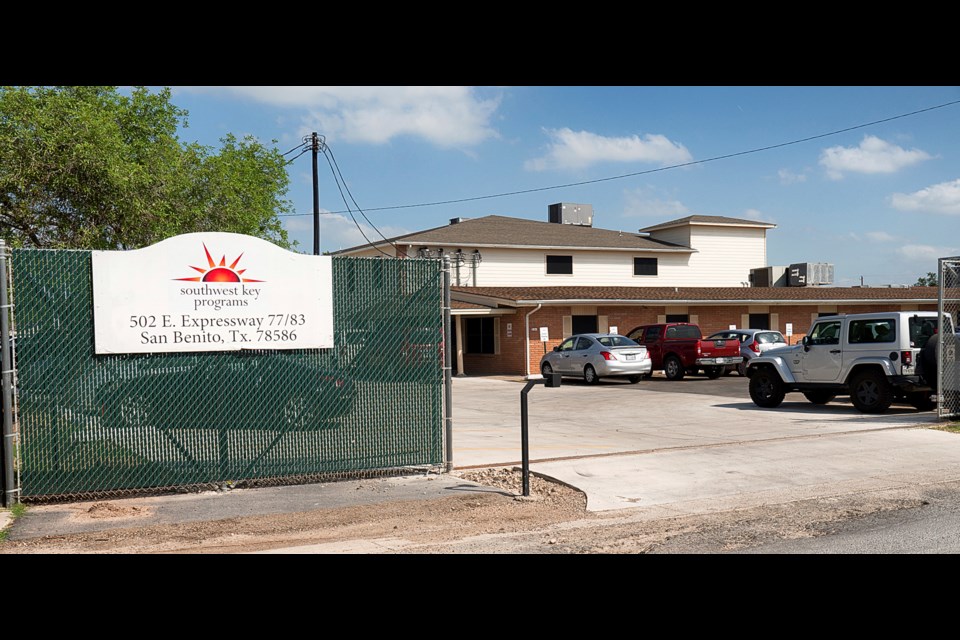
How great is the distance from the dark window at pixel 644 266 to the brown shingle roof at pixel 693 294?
2.85 meters

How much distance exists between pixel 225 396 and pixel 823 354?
1229cm

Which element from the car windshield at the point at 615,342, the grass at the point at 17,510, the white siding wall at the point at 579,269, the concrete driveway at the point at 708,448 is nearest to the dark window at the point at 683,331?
the car windshield at the point at 615,342

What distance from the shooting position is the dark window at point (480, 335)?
3400 cm

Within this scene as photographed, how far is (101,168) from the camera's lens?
15.8 metres

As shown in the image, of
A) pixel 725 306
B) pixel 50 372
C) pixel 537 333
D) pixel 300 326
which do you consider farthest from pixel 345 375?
pixel 725 306

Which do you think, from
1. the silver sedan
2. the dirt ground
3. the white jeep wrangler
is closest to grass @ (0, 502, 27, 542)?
the dirt ground

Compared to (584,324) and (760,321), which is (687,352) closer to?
(584,324)

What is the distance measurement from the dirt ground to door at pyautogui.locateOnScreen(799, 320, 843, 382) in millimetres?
8230

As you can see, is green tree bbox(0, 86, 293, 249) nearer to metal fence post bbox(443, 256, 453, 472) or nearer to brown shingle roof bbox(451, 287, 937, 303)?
metal fence post bbox(443, 256, 453, 472)

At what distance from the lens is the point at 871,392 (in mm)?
16625

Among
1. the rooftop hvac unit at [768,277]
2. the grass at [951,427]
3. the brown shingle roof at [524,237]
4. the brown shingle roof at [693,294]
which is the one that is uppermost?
the brown shingle roof at [524,237]

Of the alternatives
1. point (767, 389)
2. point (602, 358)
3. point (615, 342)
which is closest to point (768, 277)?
point (615, 342)

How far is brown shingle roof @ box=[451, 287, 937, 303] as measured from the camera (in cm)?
3255

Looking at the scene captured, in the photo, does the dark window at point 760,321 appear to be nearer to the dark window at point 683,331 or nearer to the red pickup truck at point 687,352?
the red pickup truck at point 687,352
